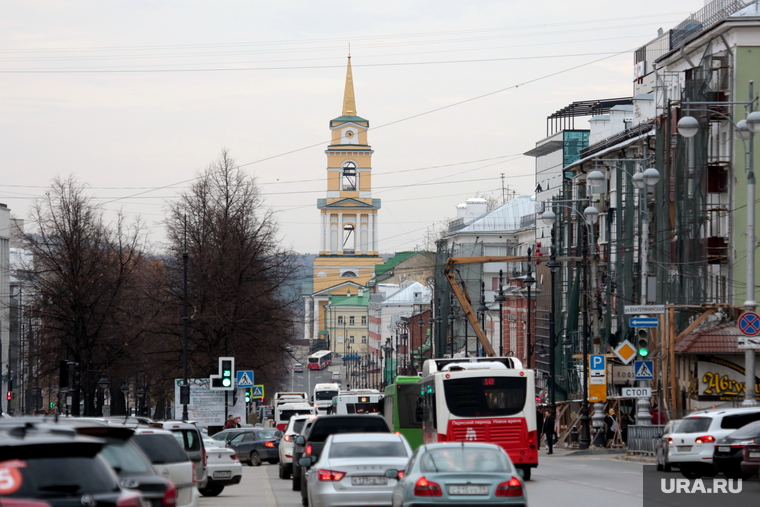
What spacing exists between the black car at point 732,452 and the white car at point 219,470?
34.9 feet

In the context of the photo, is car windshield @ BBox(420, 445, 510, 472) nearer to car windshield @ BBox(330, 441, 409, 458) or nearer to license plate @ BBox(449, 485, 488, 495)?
license plate @ BBox(449, 485, 488, 495)

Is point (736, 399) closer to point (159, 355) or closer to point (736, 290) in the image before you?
point (736, 290)

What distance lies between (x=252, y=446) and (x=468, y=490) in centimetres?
3228

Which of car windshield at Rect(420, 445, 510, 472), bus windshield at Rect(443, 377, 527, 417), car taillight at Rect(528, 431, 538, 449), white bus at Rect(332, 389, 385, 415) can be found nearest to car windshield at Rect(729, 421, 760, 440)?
car taillight at Rect(528, 431, 538, 449)

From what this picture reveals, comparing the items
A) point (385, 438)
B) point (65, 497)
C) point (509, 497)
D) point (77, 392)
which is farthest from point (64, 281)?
point (65, 497)

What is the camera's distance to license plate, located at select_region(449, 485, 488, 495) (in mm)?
14836

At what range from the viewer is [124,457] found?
455 inches

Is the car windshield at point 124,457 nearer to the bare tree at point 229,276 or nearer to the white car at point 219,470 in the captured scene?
the white car at point 219,470

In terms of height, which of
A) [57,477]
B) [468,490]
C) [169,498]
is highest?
[57,477]

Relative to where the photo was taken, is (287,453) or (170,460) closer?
(170,460)

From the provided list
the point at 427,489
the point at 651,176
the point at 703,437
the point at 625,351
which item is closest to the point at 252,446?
the point at 625,351

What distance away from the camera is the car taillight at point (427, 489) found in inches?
585

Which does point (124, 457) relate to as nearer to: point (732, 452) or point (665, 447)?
point (732, 452)

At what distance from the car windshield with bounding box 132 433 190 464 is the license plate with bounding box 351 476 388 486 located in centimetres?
252
